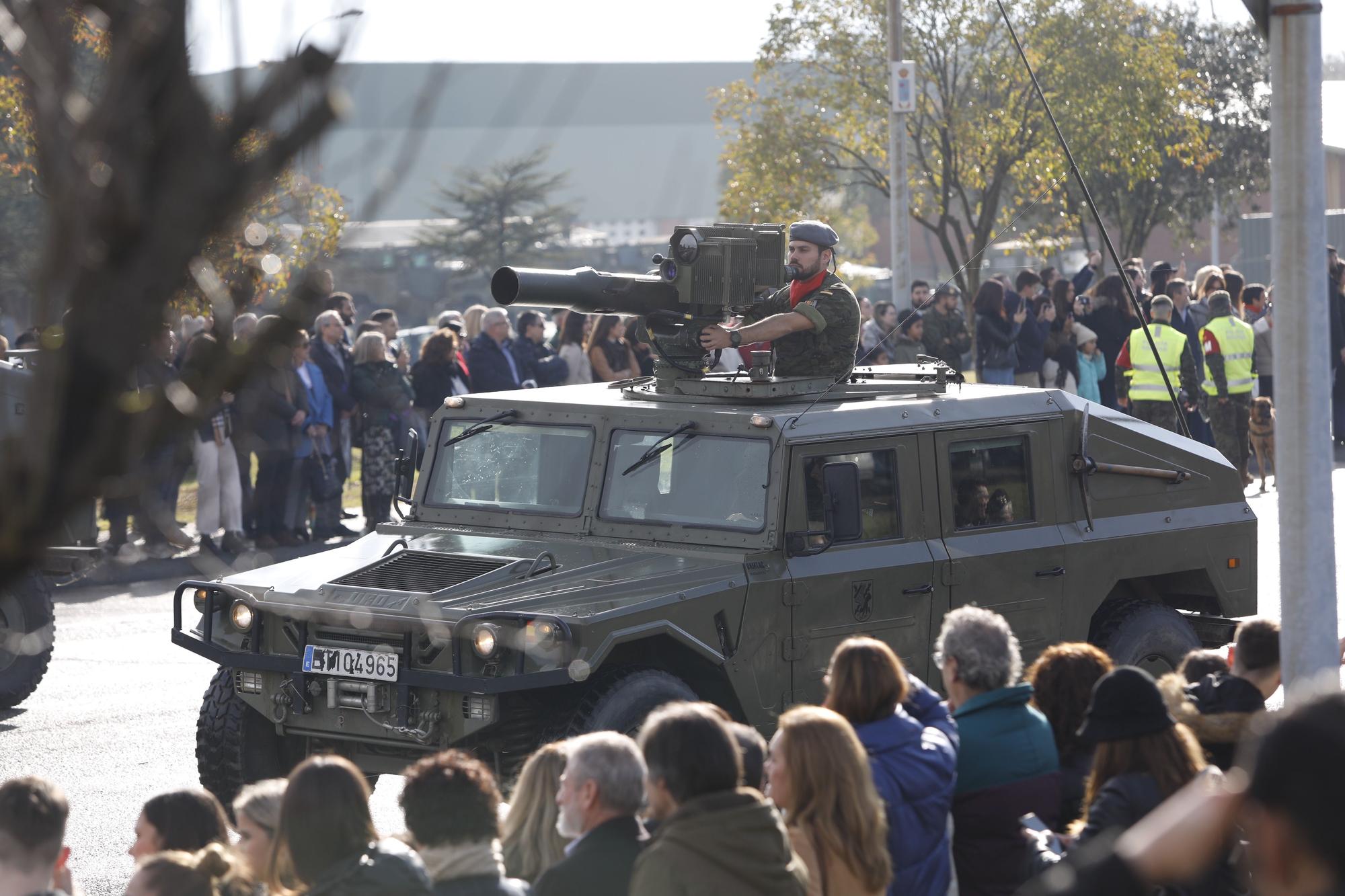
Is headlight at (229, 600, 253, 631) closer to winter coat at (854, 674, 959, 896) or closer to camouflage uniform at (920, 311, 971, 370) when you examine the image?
winter coat at (854, 674, 959, 896)

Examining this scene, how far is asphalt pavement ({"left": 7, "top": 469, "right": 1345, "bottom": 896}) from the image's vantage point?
810cm

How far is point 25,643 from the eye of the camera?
405 inches

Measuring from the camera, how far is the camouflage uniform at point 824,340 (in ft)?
28.6

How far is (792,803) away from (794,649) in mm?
2793

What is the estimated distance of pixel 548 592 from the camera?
724 centimetres

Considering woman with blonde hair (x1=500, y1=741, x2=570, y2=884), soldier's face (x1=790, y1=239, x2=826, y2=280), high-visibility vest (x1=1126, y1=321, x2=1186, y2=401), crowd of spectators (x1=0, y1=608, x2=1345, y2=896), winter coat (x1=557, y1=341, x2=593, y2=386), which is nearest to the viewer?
crowd of spectators (x1=0, y1=608, x2=1345, y2=896)

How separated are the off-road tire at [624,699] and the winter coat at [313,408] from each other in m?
8.95

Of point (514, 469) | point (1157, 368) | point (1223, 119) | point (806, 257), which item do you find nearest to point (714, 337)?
point (806, 257)

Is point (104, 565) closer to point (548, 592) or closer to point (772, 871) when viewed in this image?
point (548, 592)

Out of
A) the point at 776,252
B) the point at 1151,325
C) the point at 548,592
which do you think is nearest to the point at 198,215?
the point at 548,592

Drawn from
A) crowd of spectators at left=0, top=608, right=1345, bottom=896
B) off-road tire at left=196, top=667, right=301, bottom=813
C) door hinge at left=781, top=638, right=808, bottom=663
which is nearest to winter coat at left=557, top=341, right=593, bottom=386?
off-road tire at left=196, top=667, right=301, bottom=813

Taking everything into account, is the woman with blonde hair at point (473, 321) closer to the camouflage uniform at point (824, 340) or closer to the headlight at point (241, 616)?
the camouflage uniform at point (824, 340)

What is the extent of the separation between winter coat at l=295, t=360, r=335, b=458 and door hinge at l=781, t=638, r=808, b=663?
879cm


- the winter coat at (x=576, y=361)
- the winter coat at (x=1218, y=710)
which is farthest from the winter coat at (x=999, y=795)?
the winter coat at (x=576, y=361)
